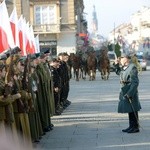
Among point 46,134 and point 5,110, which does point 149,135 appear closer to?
point 46,134

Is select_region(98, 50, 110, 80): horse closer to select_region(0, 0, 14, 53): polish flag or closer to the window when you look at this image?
select_region(0, 0, 14, 53): polish flag

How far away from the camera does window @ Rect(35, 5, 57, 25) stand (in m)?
50.2

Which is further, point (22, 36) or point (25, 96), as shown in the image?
point (22, 36)

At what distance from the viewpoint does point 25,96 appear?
8.38 meters

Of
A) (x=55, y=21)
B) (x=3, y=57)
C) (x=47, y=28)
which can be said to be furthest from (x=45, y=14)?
(x=3, y=57)

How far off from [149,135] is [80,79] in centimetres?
1983

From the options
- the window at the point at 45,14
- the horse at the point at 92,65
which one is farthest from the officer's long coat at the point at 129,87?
the window at the point at 45,14

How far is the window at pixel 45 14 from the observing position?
50.2m

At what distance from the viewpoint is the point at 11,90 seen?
789 cm

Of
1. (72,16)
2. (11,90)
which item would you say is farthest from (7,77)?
(72,16)

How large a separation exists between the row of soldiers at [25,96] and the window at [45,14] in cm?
3882

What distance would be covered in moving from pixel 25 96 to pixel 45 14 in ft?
140

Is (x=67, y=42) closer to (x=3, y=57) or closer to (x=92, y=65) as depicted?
(x=92, y=65)

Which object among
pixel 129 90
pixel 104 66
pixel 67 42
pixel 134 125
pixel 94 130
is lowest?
pixel 94 130
